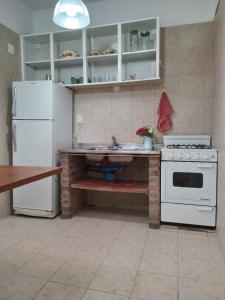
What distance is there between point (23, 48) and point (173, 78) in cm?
209

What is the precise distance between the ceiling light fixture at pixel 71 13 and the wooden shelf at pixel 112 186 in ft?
5.63

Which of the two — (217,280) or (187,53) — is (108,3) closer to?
(187,53)

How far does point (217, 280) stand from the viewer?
162cm

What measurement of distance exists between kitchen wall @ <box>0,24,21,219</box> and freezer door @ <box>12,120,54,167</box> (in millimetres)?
144

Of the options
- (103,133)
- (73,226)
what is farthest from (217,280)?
(103,133)

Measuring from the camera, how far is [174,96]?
3.00 m

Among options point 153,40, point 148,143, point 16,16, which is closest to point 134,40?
point 153,40

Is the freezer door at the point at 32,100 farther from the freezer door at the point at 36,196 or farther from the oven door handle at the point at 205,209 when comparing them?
the oven door handle at the point at 205,209

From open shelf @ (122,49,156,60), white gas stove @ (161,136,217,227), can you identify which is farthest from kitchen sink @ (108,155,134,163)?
open shelf @ (122,49,156,60)

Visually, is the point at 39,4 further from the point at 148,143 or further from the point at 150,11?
the point at 148,143

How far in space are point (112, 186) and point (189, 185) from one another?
889 mm

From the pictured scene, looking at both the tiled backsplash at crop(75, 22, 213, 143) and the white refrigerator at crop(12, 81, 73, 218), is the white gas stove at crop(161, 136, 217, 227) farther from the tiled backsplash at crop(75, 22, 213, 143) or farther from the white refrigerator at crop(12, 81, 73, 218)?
the white refrigerator at crop(12, 81, 73, 218)

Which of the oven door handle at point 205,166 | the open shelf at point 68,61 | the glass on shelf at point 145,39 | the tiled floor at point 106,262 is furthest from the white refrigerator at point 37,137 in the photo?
the oven door handle at point 205,166

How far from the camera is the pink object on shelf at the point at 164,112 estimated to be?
2969mm
